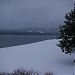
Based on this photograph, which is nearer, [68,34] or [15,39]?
[68,34]

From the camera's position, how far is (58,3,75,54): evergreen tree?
9.88m

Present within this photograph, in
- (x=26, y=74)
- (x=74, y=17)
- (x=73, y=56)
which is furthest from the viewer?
(x=73, y=56)

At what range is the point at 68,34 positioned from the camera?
33.0ft

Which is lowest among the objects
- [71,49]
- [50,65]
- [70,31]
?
[50,65]

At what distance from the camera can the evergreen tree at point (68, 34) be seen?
9.88 m

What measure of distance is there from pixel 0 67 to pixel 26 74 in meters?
3.74

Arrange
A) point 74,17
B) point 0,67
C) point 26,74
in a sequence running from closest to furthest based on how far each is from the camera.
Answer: point 26,74 → point 0,67 → point 74,17

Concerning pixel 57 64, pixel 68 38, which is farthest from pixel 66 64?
pixel 68 38

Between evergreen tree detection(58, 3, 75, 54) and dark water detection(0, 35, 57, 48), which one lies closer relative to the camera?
evergreen tree detection(58, 3, 75, 54)

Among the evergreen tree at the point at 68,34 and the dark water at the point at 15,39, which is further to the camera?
the dark water at the point at 15,39

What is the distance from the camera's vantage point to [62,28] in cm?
1008

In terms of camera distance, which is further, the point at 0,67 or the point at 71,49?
the point at 71,49

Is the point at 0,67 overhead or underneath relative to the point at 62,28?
underneath

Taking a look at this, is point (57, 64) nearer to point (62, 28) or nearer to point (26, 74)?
point (62, 28)
